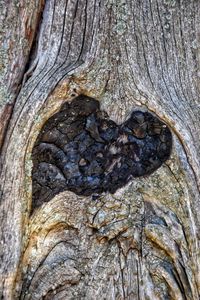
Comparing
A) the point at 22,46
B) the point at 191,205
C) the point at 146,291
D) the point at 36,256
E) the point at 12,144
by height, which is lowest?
the point at 146,291

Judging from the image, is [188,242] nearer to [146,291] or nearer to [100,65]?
[146,291]

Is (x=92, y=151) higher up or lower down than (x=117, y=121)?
lower down

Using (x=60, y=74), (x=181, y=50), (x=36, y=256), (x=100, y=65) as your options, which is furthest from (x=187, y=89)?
(x=36, y=256)
